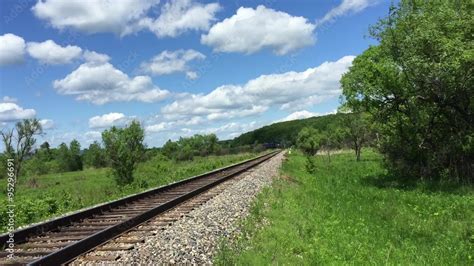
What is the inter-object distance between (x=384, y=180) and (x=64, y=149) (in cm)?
12306

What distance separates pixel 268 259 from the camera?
318 inches

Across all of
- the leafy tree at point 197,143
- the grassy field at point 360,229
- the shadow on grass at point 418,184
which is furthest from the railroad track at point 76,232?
the leafy tree at point 197,143

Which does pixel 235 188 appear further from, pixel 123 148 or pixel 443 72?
pixel 123 148

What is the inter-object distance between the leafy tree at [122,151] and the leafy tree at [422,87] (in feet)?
50.6

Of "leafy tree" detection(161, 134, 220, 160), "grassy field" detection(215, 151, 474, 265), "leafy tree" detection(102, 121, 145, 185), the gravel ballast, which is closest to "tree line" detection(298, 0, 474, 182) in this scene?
"grassy field" detection(215, 151, 474, 265)

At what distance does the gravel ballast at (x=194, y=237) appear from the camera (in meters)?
7.96

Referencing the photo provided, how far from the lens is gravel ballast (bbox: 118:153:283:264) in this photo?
26.1ft

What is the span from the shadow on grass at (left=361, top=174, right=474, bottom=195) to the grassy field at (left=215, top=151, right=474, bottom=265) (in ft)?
0.21

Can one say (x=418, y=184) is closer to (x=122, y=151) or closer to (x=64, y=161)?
(x=122, y=151)

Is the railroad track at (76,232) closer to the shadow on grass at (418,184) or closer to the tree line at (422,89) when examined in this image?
the shadow on grass at (418,184)

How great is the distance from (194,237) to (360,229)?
4.99 m

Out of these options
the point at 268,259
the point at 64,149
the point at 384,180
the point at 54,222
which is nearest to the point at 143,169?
the point at 384,180

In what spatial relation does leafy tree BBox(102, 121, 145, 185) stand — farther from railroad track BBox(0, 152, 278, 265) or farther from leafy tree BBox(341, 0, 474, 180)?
railroad track BBox(0, 152, 278, 265)

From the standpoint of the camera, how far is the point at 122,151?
105 feet
